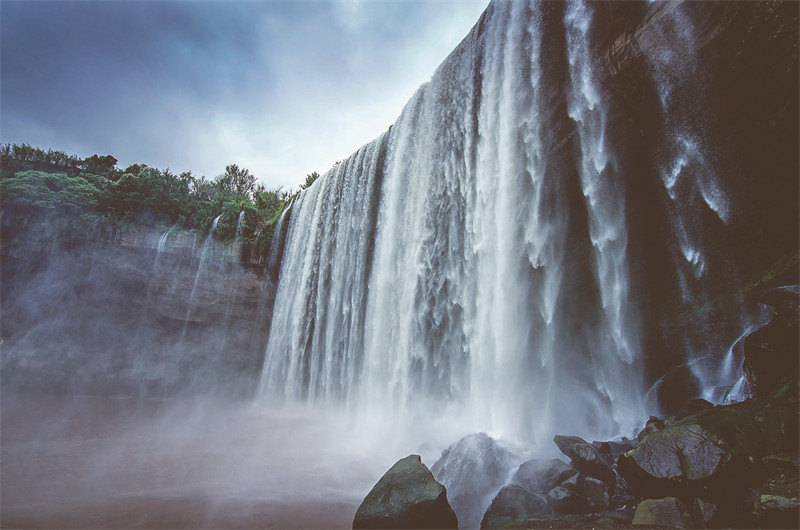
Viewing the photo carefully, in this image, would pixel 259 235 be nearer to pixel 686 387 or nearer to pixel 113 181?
pixel 113 181

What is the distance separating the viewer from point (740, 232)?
6344 millimetres

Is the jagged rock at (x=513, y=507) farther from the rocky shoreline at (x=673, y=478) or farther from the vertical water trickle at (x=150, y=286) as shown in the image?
the vertical water trickle at (x=150, y=286)

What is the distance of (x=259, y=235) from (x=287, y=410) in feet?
29.8

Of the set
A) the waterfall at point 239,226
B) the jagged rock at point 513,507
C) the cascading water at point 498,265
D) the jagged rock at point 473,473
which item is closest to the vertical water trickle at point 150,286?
the waterfall at point 239,226

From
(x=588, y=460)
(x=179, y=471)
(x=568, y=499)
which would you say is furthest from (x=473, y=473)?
(x=179, y=471)

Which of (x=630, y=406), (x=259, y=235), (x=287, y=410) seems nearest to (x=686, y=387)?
(x=630, y=406)

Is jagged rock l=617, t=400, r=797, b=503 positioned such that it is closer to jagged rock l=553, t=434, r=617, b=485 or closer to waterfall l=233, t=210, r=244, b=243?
jagged rock l=553, t=434, r=617, b=485

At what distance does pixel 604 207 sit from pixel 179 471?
917cm

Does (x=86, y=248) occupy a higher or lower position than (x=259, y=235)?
lower

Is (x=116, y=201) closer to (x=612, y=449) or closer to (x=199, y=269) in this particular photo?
(x=199, y=269)

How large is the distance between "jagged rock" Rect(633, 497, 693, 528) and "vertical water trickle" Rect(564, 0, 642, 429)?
5.05m

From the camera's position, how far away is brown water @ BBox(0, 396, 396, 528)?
418cm

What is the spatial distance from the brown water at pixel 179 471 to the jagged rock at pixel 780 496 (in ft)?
12.3

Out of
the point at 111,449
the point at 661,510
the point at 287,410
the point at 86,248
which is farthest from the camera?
the point at 86,248
